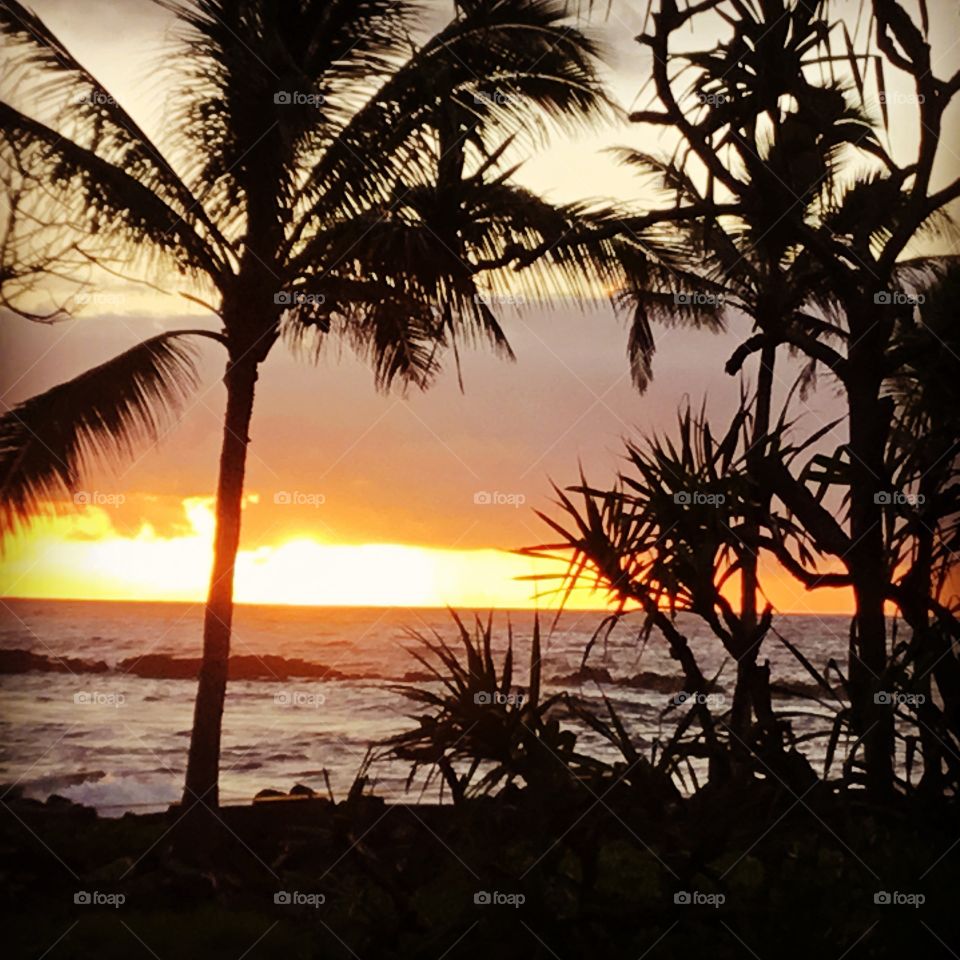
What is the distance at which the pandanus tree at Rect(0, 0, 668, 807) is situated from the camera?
16.3 ft

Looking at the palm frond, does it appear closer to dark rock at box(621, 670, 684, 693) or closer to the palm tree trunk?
the palm tree trunk

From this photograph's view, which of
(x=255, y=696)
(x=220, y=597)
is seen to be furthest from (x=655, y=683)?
(x=220, y=597)

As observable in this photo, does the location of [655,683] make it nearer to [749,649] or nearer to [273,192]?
[273,192]

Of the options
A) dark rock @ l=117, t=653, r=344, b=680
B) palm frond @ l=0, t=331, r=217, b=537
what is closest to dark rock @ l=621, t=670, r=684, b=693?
dark rock @ l=117, t=653, r=344, b=680

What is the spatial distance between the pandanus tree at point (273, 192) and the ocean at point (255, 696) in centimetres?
431

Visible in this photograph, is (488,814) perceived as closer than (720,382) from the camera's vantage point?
Yes

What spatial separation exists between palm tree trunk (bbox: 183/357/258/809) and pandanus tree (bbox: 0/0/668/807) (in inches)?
0.4

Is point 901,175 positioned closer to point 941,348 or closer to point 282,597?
point 941,348

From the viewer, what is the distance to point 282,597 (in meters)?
33.0

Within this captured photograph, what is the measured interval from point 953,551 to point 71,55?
13.5 ft

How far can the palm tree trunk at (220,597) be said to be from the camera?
5.99 meters

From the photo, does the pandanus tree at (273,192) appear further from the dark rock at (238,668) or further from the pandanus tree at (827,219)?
the dark rock at (238,668)

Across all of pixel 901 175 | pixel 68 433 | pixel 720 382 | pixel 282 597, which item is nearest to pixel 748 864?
pixel 901 175

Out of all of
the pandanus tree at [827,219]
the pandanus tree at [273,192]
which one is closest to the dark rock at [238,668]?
the pandanus tree at [273,192]
